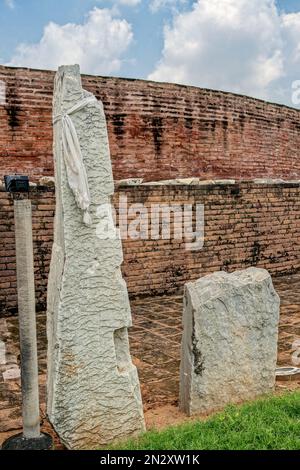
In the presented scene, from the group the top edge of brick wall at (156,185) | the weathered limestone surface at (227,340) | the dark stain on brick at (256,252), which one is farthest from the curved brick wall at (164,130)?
the weathered limestone surface at (227,340)

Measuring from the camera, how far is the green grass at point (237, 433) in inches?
127

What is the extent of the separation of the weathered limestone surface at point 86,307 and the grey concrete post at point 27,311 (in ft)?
0.42

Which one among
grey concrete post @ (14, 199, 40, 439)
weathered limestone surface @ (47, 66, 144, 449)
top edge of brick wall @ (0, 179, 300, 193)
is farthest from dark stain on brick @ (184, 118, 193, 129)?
grey concrete post @ (14, 199, 40, 439)

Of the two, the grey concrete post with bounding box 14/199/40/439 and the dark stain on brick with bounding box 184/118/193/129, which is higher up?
the dark stain on brick with bounding box 184/118/193/129

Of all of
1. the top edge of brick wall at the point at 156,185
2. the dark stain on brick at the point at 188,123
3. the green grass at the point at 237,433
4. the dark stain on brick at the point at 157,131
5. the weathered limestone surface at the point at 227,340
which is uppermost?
the dark stain on brick at the point at 188,123

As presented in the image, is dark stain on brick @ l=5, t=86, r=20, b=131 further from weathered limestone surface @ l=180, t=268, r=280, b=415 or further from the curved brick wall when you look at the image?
weathered limestone surface @ l=180, t=268, r=280, b=415

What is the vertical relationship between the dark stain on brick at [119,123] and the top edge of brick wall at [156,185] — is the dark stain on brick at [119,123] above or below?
above

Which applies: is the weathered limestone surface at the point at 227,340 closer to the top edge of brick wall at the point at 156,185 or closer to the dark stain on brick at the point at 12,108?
the top edge of brick wall at the point at 156,185

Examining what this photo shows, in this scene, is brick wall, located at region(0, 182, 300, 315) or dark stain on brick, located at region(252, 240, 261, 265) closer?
brick wall, located at region(0, 182, 300, 315)

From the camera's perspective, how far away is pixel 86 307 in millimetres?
3465

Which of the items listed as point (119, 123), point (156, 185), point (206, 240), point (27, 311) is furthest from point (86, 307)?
point (119, 123)

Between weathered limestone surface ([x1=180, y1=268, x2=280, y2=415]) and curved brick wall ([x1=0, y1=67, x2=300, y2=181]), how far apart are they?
5858mm

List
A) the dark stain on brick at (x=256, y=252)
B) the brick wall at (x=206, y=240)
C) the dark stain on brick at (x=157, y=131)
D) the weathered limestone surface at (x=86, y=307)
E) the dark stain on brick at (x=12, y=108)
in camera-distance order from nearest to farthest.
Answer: the weathered limestone surface at (x=86, y=307), the brick wall at (x=206, y=240), the dark stain on brick at (x=12, y=108), the dark stain on brick at (x=256, y=252), the dark stain on brick at (x=157, y=131)

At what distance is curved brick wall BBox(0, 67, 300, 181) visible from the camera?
30.3 ft
